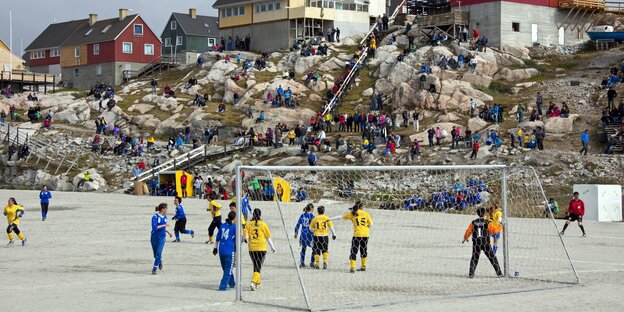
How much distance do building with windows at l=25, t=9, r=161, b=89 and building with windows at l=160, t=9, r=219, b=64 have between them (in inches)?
260

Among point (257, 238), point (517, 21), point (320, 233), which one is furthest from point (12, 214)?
point (517, 21)

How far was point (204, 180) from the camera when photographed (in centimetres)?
5447

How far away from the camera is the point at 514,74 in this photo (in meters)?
64.0

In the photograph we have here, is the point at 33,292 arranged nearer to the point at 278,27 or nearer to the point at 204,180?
the point at 204,180

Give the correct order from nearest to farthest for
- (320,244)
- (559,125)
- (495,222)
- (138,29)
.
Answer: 1. (320,244)
2. (495,222)
3. (559,125)
4. (138,29)

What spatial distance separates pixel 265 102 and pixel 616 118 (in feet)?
77.1

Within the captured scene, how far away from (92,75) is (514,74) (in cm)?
4545

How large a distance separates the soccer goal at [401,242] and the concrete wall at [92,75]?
180 feet

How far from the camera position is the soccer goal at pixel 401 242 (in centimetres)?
2031

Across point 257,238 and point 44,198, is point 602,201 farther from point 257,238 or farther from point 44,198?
point 257,238

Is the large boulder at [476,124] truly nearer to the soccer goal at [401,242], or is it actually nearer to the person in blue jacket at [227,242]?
the soccer goal at [401,242]

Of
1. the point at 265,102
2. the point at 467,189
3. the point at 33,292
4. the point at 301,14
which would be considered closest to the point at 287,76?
the point at 265,102

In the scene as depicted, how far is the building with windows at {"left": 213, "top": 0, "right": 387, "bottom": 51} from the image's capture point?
77.1 m

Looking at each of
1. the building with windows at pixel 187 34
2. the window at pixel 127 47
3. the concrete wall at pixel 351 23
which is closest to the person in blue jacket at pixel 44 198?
the concrete wall at pixel 351 23
